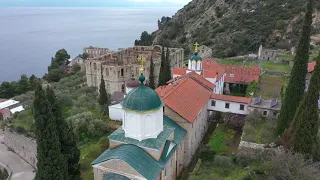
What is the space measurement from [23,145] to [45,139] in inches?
733

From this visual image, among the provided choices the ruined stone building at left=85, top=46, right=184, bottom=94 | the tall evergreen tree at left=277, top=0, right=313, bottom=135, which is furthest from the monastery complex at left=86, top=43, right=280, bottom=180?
the ruined stone building at left=85, top=46, right=184, bottom=94

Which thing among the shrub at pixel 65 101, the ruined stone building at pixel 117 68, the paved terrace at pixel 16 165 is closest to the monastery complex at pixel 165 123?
the paved terrace at pixel 16 165

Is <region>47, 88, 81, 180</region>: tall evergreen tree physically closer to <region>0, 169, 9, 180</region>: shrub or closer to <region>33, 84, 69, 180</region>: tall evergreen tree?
<region>33, 84, 69, 180</region>: tall evergreen tree

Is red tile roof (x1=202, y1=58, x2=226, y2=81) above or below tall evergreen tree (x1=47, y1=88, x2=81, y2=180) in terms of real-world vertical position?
above

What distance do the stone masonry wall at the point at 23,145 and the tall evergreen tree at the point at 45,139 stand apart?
611 inches

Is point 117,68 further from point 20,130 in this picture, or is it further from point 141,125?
point 141,125

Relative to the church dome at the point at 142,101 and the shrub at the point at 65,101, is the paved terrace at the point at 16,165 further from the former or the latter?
the church dome at the point at 142,101

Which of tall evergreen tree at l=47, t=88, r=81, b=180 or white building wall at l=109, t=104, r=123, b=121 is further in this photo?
white building wall at l=109, t=104, r=123, b=121

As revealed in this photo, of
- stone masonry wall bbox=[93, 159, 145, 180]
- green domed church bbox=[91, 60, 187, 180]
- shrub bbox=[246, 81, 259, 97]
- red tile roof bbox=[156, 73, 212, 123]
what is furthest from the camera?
shrub bbox=[246, 81, 259, 97]

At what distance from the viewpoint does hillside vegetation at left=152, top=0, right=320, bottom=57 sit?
6131 centimetres

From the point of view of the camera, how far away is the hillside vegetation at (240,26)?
61.3 metres

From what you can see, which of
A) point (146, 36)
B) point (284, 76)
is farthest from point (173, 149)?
point (146, 36)

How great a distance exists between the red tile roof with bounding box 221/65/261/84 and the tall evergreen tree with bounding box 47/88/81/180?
78.0 feet

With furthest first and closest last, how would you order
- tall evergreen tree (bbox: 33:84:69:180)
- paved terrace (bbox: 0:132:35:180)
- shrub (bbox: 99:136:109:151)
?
1. paved terrace (bbox: 0:132:35:180)
2. shrub (bbox: 99:136:109:151)
3. tall evergreen tree (bbox: 33:84:69:180)
